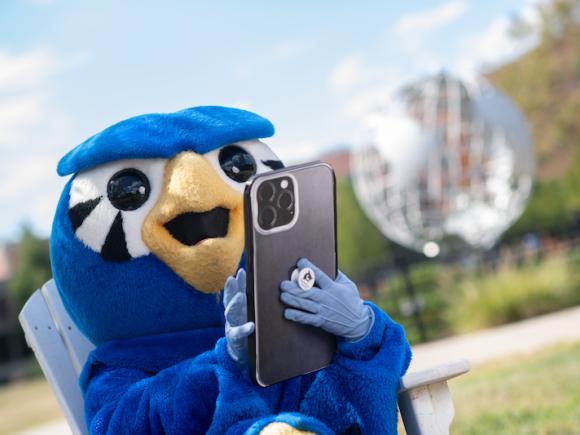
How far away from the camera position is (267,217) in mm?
1818

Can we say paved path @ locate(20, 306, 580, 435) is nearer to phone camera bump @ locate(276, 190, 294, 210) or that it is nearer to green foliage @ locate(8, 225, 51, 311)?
phone camera bump @ locate(276, 190, 294, 210)

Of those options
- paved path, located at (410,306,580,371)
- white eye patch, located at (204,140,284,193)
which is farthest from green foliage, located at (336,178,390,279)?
white eye patch, located at (204,140,284,193)

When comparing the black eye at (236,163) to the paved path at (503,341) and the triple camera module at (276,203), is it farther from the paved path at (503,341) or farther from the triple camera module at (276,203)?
the paved path at (503,341)

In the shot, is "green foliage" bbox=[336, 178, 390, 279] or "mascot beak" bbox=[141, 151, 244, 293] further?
"green foliage" bbox=[336, 178, 390, 279]

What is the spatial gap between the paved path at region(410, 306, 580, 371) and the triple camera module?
229 inches

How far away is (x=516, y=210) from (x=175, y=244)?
12746 millimetres

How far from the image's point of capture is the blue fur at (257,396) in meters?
1.91

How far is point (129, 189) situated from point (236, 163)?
29cm

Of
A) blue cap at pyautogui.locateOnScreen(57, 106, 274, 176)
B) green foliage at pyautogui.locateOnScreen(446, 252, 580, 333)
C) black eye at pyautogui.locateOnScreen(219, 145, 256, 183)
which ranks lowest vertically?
green foliage at pyautogui.locateOnScreen(446, 252, 580, 333)

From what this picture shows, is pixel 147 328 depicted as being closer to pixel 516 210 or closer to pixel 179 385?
pixel 179 385

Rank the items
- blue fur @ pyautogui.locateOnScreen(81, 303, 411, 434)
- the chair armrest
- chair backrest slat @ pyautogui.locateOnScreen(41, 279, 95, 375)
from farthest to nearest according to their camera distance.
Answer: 1. chair backrest slat @ pyautogui.locateOnScreen(41, 279, 95, 375)
2. the chair armrest
3. blue fur @ pyautogui.locateOnScreen(81, 303, 411, 434)

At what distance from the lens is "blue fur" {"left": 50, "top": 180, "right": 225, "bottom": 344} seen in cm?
221

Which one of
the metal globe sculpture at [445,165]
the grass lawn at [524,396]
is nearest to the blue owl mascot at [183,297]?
the grass lawn at [524,396]

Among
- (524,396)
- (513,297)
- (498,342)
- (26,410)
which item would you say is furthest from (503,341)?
(26,410)
